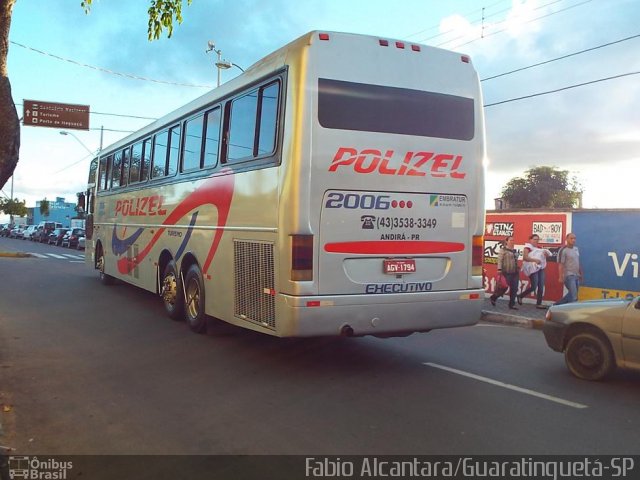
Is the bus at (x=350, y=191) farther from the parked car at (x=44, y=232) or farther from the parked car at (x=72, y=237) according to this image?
the parked car at (x=44, y=232)

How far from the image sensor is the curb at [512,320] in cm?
1045

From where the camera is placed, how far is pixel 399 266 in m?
6.20

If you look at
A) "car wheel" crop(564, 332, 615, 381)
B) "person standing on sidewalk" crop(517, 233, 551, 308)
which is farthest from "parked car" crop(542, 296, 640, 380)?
"person standing on sidewalk" crop(517, 233, 551, 308)

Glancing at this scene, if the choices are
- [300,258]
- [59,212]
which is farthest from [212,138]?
[59,212]

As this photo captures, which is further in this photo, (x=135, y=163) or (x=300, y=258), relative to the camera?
(x=135, y=163)

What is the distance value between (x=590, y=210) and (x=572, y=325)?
6879 millimetres

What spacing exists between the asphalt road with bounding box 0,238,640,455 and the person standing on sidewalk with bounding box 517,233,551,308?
12.9 feet

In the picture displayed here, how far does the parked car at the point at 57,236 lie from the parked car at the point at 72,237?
104 centimetres

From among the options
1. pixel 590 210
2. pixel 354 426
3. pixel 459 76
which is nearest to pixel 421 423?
pixel 354 426

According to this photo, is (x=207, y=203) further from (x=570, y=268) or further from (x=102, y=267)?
(x=102, y=267)

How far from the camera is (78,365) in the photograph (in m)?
6.66

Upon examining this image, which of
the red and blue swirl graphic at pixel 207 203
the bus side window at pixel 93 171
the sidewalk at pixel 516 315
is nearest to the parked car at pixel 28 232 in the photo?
the bus side window at pixel 93 171

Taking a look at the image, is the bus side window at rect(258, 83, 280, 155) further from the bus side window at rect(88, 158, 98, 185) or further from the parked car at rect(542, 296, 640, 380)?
the bus side window at rect(88, 158, 98, 185)

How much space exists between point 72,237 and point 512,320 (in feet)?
122
